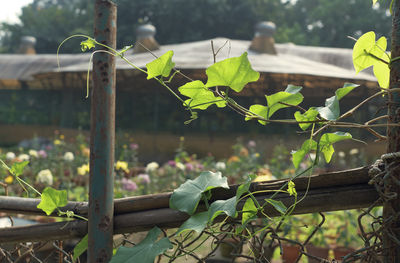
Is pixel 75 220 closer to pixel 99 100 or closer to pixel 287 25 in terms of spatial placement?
pixel 99 100

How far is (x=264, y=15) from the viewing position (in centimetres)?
2219

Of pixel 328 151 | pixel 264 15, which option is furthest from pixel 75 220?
pixel 264 15

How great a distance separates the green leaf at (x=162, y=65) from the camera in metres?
0.64

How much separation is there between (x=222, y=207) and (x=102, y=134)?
0.23 metres

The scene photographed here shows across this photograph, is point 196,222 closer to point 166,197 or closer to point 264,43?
point 166,197

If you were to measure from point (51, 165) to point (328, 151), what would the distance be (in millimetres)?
4350

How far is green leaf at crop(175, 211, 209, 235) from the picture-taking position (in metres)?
0.63

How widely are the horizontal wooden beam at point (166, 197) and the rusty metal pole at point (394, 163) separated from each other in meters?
0.04

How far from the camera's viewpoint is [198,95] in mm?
659

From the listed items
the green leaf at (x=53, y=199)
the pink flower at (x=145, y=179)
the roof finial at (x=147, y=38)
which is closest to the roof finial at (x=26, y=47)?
the roof finial at (x=147, y=38)

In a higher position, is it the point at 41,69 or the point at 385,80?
the point at 41,69

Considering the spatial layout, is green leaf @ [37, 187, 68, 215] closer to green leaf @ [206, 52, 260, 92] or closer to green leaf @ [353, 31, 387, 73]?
green leaf @ [206, 52, 260, 92]

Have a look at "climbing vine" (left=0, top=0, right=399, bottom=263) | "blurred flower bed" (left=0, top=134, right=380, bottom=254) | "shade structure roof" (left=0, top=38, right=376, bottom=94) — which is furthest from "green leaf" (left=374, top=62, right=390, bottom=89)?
"shade structure roof" (left=0, top=38, right=376, bottom=94)

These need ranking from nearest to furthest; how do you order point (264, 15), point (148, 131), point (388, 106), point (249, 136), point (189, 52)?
point (388, 106) → point (189, 52) → point (249, 136) → point (148, 131) → point (264, 15)
